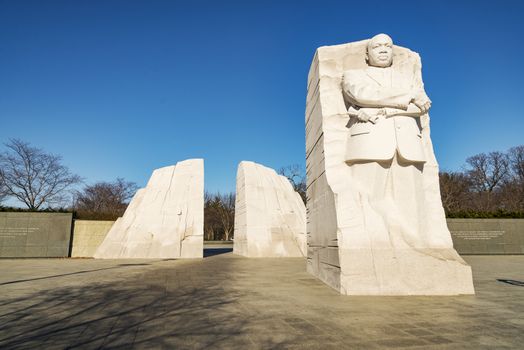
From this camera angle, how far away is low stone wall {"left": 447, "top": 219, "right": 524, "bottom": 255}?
54.3 feet

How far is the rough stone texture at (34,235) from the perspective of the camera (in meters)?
14.7

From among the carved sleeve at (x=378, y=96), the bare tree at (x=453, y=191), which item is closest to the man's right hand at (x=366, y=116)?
the carved sleeve at (x=378, y=96)

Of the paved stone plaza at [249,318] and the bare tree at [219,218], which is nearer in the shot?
the paved stone plaza at [249,318]

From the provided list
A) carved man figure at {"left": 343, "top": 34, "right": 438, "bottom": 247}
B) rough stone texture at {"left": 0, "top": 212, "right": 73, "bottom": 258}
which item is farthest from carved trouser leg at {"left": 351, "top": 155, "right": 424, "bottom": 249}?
rough stone texture at {"left": 0, "top": 212, "right": 73, "bottom": 258}

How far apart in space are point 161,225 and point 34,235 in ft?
19.6

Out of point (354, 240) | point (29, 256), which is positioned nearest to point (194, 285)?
point (354, 240)

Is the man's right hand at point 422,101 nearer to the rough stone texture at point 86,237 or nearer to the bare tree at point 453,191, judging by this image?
the rough stone texture at point 86,237

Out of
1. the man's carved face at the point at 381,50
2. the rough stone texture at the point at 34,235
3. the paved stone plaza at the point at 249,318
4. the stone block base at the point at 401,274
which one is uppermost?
the man's carved face at the point at 381,50

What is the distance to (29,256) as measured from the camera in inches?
584

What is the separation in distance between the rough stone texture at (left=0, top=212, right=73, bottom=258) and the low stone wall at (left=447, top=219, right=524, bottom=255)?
19348mm

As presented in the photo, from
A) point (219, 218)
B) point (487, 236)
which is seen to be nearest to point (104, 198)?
point (219, 218)

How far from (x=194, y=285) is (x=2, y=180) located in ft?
83.8

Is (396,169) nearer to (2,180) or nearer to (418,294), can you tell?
(418,294)

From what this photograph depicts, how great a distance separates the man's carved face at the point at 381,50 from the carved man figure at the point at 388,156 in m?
0.48
